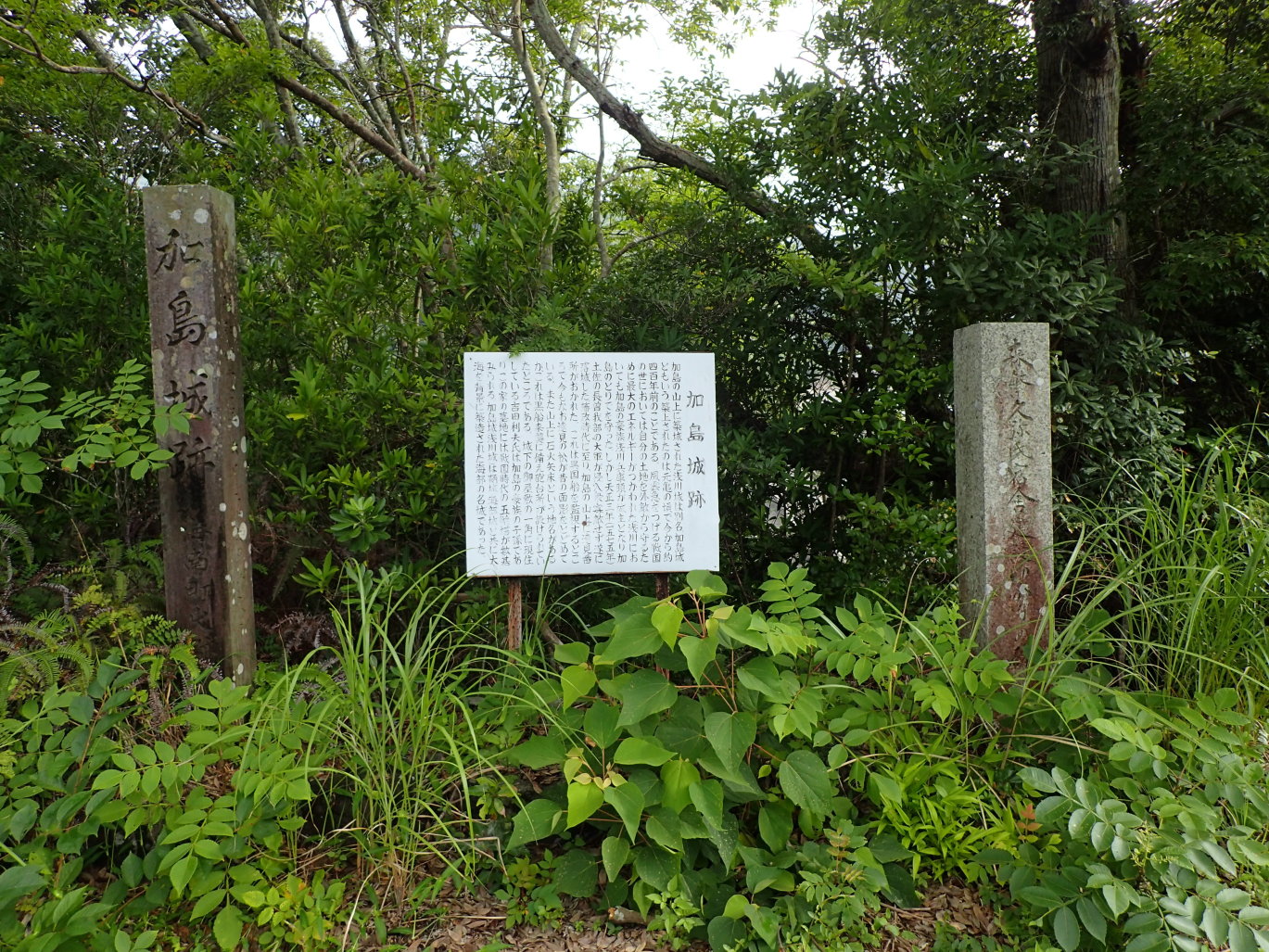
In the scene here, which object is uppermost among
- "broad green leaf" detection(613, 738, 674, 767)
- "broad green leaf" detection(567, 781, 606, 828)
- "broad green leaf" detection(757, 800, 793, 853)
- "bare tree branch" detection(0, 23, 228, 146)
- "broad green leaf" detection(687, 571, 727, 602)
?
"bare tree branch" detection(0, 23, 228, 146)

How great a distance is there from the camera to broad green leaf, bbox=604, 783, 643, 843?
78.1 inches

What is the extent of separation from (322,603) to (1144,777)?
3325mm

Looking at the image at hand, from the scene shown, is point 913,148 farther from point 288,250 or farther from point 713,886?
point 713,886

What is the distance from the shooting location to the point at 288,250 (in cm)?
368

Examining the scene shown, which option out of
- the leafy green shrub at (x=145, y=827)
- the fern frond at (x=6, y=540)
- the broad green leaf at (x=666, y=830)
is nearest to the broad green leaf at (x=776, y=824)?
the broad green leaf at (x=666, y=830)

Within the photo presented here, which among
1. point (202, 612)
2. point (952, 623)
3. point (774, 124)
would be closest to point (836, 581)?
point (952, 623)

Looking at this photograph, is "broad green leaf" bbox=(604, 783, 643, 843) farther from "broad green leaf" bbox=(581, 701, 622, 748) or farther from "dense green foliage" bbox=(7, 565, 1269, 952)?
"broad green leaf" bbox=(581, 701, 622, 748)

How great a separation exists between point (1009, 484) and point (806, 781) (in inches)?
60.9

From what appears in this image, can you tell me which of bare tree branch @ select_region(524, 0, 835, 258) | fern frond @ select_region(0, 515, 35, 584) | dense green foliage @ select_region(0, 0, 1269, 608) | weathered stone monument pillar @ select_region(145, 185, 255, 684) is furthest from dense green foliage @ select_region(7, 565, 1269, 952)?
bare tree branch @ select_region(524, 0, 835, 258)

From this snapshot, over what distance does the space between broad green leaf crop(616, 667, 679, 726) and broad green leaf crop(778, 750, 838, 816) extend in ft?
1.18

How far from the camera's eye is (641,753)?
206 centimetres

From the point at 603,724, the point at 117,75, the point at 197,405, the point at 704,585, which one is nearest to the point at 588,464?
the point at 704,585

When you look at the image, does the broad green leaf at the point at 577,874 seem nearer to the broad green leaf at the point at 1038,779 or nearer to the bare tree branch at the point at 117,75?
the broad green leaf at the point at 1038,779

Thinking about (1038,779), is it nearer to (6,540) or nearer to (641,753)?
(641,753)
